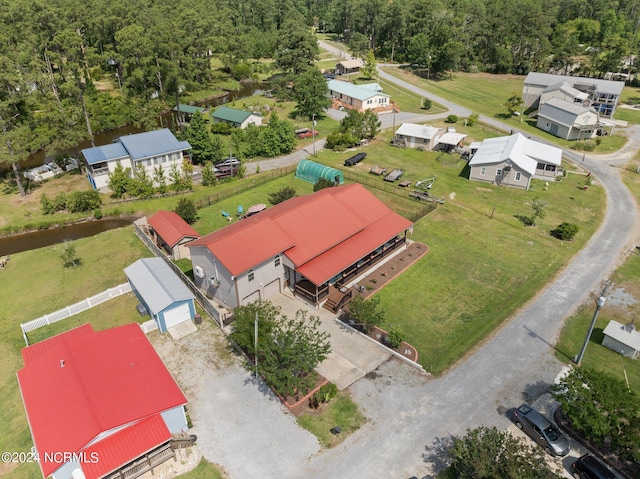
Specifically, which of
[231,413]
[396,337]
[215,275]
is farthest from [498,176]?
[231,413]

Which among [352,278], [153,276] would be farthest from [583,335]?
[153,276]

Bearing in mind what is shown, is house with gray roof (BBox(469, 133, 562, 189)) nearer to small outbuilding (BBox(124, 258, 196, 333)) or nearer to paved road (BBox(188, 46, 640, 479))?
paved road (BBox(188, 46, 640, 479))

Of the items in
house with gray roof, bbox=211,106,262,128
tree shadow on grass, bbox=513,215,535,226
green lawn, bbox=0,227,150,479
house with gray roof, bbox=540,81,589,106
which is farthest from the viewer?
house with gray roof, bbox=540,81,589,106

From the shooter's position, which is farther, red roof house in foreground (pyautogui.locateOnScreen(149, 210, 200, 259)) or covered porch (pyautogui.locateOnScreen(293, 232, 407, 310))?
red roof house in foreground (pyautogui.locateOnScreen(149, 210, 200, 259))

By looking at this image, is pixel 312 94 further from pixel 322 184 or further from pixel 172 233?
pixel 172 233

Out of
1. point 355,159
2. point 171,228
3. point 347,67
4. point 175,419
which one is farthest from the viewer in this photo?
point 347,67

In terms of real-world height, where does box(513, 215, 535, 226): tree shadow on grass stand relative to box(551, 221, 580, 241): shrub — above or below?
below

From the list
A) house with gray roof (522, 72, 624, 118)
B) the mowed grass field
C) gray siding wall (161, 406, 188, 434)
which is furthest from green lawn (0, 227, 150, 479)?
house with gray roof (522, 72, 624, 118)
